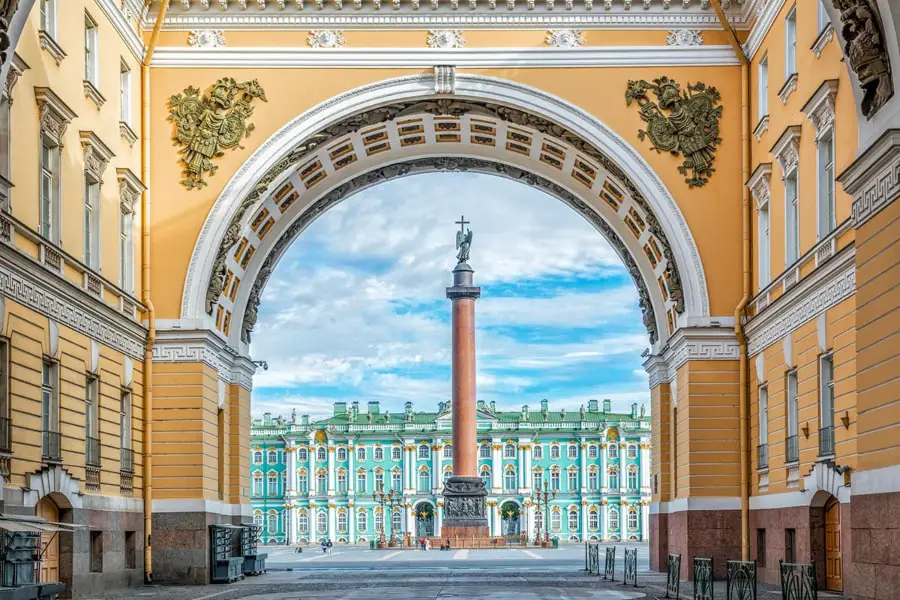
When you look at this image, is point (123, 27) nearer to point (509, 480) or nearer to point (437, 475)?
point (437, 475)

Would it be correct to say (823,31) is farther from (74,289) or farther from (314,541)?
(314,541)

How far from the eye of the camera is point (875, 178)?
58.8 ft

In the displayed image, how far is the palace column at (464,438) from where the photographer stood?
81062 mm

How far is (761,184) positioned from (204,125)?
47.9ft

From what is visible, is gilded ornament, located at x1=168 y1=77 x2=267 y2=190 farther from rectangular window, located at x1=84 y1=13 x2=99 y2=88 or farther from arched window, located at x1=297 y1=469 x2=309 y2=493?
arched window, located at x1=297 y1=469 x2=309 y2=493

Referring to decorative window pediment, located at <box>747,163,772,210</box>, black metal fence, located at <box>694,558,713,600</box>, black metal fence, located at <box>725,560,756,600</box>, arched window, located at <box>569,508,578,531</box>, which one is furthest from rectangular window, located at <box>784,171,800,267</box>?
arched window, located at <box>569,508,578,531</box>

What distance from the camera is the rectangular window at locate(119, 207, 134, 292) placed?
3484 centimetres

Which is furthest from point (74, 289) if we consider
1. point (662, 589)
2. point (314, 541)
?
point (314, 541)

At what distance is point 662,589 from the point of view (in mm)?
32125

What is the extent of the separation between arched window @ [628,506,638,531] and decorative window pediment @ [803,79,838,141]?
108 meters

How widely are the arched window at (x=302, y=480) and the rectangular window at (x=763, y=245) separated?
106126 mm

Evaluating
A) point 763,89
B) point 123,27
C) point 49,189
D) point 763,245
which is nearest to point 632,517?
point 763,245

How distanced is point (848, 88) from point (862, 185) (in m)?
9.46

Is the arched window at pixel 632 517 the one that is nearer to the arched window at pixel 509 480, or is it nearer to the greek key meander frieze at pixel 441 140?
the arched window at pixel 509 480
